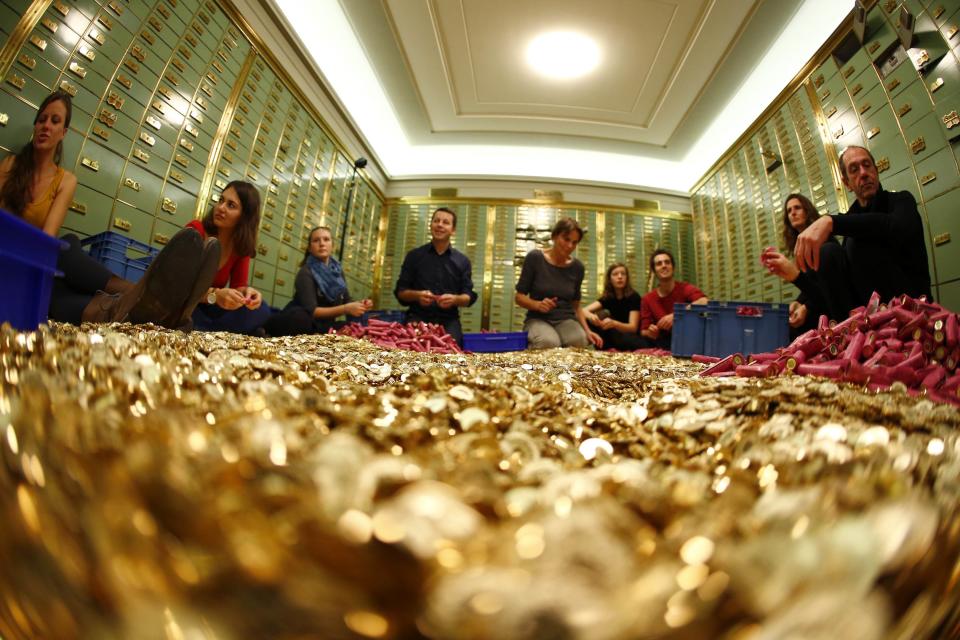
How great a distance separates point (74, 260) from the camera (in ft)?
4.99

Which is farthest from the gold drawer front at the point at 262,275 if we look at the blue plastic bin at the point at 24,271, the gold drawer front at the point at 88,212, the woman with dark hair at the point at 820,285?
the woman with dark hair at the point at 820,285

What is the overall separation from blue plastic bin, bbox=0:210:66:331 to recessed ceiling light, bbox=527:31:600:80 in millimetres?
3793

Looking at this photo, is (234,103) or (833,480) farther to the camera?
(234,103)

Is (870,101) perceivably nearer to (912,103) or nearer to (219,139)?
(912,103)

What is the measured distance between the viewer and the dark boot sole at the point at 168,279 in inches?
46.9

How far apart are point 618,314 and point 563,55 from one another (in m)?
2.40

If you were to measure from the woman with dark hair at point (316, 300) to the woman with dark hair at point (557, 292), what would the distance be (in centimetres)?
115

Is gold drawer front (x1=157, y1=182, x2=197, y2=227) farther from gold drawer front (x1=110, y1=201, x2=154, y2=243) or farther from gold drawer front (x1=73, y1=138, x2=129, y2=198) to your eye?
gold drawer front (x1=73, y1=138, x2=129, y2=198)

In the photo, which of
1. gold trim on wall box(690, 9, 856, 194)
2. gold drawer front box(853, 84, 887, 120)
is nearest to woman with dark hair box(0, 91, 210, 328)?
gold drawer front box(853, 84, 887, 120)

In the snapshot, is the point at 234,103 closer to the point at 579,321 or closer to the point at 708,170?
Answer: the point at 579,321

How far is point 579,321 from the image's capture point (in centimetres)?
307

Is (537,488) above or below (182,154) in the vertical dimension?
below

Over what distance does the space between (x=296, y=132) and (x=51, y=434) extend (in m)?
4.18

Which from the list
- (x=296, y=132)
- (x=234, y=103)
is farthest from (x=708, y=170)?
(x=234, y=103)
